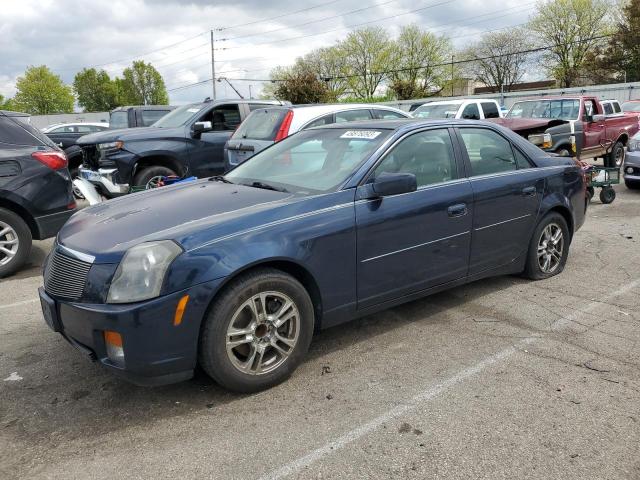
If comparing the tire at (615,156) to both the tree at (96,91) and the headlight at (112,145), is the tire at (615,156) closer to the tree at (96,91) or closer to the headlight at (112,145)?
the headlight at (112,145)

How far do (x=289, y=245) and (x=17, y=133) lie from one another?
14.5ft

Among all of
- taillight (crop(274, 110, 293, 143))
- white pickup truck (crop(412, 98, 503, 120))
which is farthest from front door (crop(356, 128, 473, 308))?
white pickup truck (crop(412, 98, 503, 120))

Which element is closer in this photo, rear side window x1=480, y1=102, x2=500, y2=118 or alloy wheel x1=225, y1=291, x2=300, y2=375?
alloy wheel x1=225, y1=291, x2=300, y2=375

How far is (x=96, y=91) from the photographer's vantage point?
88625 millimetres

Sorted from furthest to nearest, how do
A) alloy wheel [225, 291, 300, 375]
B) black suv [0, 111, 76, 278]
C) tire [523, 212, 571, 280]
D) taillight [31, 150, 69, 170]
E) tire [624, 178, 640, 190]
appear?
tire [624, 178, 640, 190] < taillight [31, 150, 69, 170] < black suv [0, 111, 76, 278] < tire [523, 212, 571, 280] < alloy wheel [225, 291, 300, 375]

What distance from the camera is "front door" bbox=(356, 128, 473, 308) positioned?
12.1ft

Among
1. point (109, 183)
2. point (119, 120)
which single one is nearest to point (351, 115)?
point (109, 183)

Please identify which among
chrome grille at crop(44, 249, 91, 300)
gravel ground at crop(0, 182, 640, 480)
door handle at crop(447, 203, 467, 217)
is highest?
door handle at crop(447, 203, 467, 217)

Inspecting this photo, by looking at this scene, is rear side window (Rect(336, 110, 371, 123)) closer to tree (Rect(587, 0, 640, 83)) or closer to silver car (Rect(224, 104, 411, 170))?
silver car (Rect(224, 104, 411, 170))

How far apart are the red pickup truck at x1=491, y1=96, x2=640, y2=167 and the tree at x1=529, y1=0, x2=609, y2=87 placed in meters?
44.5

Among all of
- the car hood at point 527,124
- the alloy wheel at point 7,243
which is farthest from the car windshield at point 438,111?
the alloy wheel at point 7,243

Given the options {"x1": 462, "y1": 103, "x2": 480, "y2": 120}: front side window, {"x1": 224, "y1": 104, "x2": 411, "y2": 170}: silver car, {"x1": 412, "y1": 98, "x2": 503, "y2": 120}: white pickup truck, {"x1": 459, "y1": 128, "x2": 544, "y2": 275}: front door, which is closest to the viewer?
{"x1": 459, "y1": 128, "x2": 544, "y2": 275}: front door

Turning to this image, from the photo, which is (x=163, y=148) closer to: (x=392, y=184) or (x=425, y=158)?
(x=425, y=158)

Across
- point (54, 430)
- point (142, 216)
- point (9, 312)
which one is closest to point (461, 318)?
point (142, 216)
